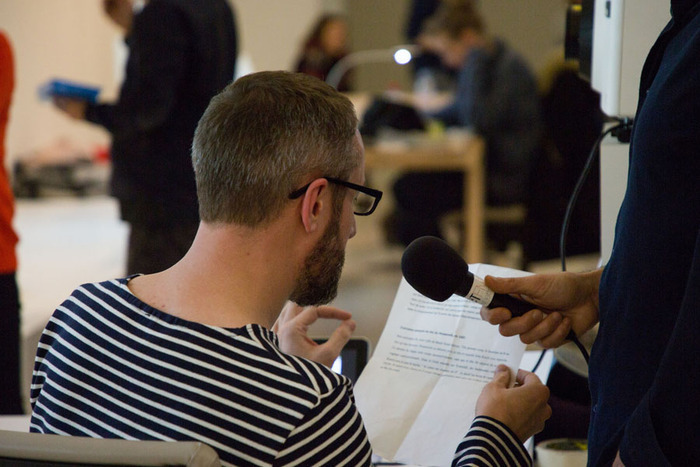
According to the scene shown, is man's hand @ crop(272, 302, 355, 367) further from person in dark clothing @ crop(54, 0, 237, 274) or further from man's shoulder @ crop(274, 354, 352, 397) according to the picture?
person in dark clothing @ crop(54, 0, 237, 274)

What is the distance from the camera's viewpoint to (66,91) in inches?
98.6

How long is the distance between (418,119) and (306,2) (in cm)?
372

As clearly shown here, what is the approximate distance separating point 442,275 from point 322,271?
15cm

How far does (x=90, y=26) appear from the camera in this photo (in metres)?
7.75

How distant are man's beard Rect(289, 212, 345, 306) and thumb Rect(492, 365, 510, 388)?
244 millimetres

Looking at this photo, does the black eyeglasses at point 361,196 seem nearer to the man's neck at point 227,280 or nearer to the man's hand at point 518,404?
the man's neck at point 227,280

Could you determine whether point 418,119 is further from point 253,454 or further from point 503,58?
point 253,454

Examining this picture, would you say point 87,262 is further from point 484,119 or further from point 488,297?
point 488,297

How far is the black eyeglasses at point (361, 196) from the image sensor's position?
2.92ft

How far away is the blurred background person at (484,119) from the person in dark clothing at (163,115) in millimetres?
2074

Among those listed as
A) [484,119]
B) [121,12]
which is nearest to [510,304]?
[121,12]

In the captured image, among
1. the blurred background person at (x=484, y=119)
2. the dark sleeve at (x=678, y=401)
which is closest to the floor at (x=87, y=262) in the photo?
the blurred background person at (x=484, y=119)

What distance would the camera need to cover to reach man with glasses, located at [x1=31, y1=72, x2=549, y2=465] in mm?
780

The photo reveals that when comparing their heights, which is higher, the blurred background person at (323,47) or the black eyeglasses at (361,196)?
the blurred background person at (323,47)
